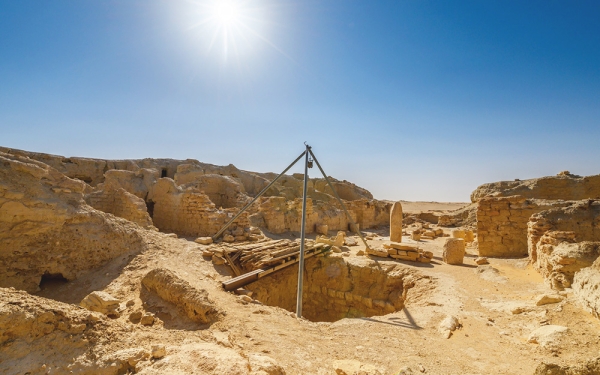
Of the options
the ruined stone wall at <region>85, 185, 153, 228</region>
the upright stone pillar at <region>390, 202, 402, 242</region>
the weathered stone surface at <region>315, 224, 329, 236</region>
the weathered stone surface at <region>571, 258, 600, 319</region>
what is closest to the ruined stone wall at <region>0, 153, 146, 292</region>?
the ruined stone wall at <region>85, 185, 153, 228</region>

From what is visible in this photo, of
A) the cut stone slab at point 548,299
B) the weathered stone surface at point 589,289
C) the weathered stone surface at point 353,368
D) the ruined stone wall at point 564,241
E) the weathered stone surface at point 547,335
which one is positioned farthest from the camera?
the ruined stone wall at point 564,241

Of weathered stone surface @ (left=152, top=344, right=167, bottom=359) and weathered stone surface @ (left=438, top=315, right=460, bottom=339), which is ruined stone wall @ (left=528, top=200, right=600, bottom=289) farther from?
weathered stone surface @ (left=152, top=344, right=167, bottom=359)

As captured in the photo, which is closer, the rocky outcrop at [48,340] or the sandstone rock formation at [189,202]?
the rocky outcrop at [48,340]

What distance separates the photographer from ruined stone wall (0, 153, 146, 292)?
521cm

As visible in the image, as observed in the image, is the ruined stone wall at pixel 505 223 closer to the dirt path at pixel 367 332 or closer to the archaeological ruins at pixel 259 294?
the archaeological ruins at pixel 259 294

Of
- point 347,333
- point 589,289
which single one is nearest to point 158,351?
point 347,333

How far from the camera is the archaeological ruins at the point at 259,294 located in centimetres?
279

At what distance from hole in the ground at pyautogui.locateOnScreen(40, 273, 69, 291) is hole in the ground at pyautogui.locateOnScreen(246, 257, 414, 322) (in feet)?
→ 13.7

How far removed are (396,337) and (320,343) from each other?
1.33 m

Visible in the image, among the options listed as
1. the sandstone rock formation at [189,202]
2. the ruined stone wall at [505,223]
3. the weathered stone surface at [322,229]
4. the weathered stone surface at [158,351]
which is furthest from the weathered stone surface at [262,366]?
the weathered stone surface at [322,229]

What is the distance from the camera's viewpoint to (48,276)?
576cm

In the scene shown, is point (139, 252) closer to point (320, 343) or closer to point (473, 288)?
point (320, 343)

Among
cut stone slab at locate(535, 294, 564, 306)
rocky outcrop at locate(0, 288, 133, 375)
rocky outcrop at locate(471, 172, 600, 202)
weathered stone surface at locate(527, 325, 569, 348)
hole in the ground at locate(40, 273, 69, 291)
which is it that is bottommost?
hole in the ground at locate(40, 273, 69, 291)

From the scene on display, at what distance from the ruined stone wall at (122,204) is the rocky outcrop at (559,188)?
15.4 m
